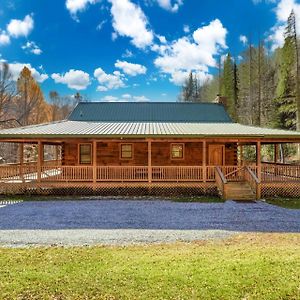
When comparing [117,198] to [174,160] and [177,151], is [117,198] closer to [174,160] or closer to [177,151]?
[174,160]

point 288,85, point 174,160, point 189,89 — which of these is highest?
point 189,89

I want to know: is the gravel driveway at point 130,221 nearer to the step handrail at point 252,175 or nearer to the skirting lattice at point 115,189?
the step handrail at point 252,175

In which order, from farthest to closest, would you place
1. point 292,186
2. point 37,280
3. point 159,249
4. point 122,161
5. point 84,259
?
point 122,161 → point 292,186 → point 159,249 → point 84,259 → point 37,280

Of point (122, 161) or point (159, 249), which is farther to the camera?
point (122, 161)

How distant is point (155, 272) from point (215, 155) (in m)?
14.2

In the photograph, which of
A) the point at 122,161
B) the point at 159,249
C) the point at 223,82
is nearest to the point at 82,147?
the point at 122,161

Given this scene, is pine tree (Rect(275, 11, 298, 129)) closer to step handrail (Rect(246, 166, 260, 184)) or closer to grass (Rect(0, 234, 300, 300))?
step handrail (Rect(246, 166, 260, 184))

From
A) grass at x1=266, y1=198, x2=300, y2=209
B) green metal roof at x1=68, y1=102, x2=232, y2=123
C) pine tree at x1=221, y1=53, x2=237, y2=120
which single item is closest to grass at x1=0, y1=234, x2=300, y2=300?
grass at x1=266, y1=198, x2=300, y2=209

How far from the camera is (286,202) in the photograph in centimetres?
1463

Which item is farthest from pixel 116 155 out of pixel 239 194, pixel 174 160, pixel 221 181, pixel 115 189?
pixel 239 194

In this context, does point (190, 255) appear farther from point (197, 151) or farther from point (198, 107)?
point (198, 107)

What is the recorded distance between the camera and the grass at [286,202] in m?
13.7

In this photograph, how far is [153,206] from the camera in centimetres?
1341

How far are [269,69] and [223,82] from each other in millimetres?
7353
